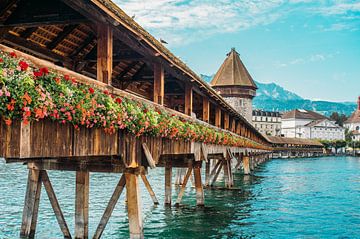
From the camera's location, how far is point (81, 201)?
438 inches

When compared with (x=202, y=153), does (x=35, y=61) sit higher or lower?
higher

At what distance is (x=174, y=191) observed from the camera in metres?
27.3

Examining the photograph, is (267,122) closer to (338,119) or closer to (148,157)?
(338,119)

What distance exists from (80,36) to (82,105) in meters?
6.46

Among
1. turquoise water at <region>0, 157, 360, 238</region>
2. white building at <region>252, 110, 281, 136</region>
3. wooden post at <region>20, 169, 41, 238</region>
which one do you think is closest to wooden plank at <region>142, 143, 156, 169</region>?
wooden post at <region>20, 169, 41, 238</region>

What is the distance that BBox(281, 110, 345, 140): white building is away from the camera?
149m

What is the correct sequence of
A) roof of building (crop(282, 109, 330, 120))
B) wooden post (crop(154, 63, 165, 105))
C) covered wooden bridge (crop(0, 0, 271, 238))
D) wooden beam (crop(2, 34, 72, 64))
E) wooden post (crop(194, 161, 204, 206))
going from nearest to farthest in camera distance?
1. covered wooden bridge (crop(0, 0, 271, 238))
2. wooden beam (crop(2, 34, 72, 64))
3. wooden post (crop(154, 63, 165, 105))
4. wooden post (crop(194, 161, 204, 206))
5. roof of building (crop(282, 109, 330, 120))

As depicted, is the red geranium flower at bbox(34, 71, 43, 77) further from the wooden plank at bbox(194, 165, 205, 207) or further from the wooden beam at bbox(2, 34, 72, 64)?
the wooden plank at bbox(194, 165, 205, 207)

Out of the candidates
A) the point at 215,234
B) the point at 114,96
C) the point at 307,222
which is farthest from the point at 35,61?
the point at 307,222

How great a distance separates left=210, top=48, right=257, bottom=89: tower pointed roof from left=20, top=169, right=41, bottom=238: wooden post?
171 ft

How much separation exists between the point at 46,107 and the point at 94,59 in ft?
26.6

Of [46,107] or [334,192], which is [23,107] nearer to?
[46,107]

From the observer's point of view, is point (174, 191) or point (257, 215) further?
point (174, 191)

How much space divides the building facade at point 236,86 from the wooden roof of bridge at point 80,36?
4466cm
